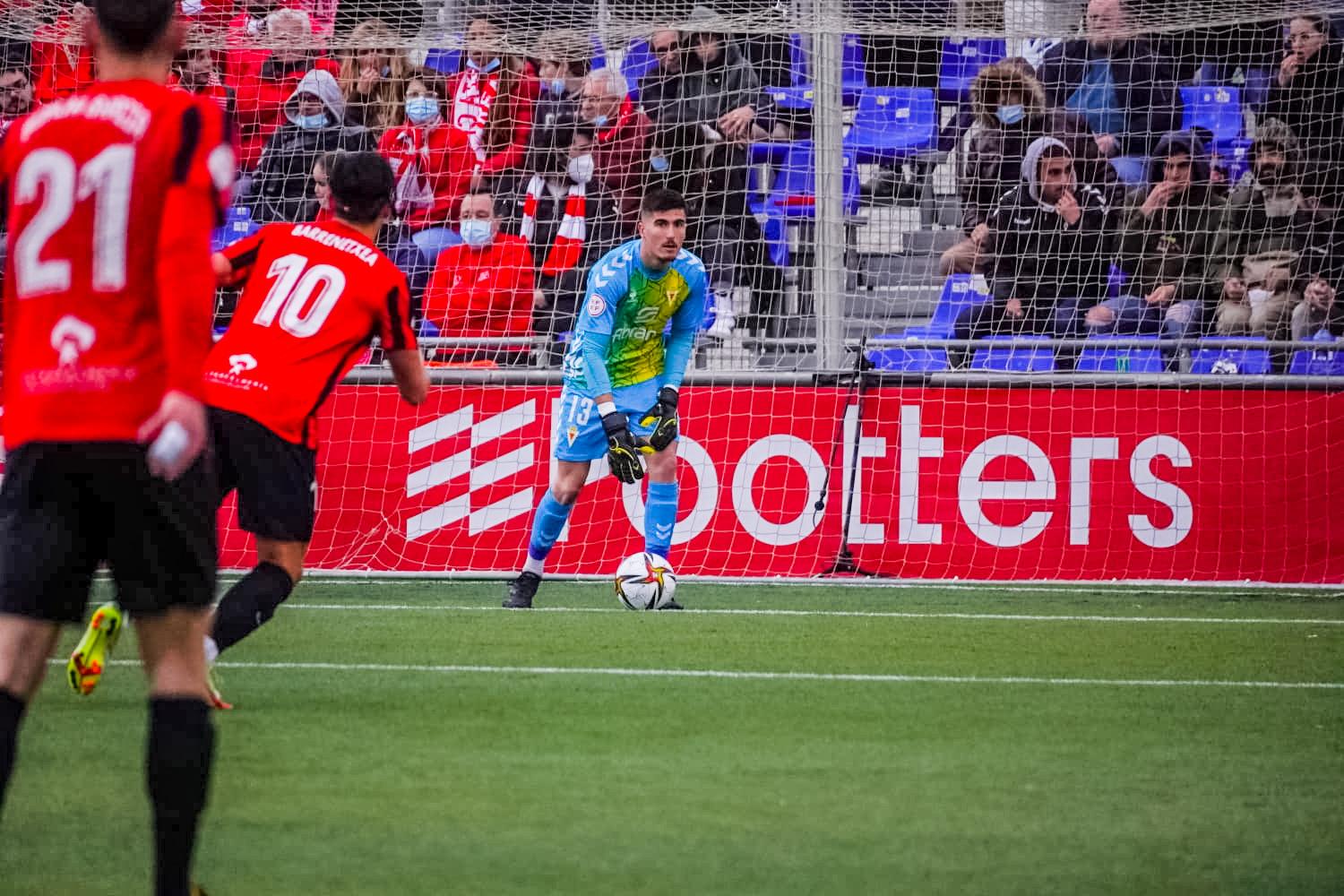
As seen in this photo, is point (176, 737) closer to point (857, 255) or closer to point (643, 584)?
point (643, 584)

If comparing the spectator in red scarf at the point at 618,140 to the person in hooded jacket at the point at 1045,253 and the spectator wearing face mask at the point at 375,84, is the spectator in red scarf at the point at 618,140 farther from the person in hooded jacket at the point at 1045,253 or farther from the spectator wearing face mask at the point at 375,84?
the person in hooded jacket at the point at 1045,253

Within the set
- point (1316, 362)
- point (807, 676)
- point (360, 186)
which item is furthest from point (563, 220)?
point (360, 186)

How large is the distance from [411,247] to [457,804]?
874cm

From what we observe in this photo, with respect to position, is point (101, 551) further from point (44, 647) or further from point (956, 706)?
point (956, 706)

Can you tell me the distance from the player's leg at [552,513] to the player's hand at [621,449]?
1.07 feet

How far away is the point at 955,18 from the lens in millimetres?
13070

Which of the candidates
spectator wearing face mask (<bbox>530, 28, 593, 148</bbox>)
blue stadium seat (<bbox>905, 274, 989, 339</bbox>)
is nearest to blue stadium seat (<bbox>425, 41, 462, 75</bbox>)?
spectator wearing face mask (<bbox>530, 28, 593, 148</bbox>)

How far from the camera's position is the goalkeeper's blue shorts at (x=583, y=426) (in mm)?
10438

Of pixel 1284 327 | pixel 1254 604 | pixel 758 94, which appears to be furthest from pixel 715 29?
pixel 1254 604

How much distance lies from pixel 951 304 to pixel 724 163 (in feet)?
5.91

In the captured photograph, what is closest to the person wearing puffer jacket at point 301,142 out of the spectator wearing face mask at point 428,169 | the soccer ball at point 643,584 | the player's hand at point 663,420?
the spectator wearing face mask at point 428,169

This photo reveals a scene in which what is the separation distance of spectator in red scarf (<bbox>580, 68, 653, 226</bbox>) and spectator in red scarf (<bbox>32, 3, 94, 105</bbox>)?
137 inches

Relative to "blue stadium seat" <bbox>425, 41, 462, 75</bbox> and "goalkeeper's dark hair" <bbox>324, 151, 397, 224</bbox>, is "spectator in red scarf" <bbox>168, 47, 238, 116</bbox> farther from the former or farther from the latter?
"goalkeeper's dark hair" <bbox>324, 151, 397, 224</bbox>

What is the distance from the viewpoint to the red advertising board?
11.6 meters
